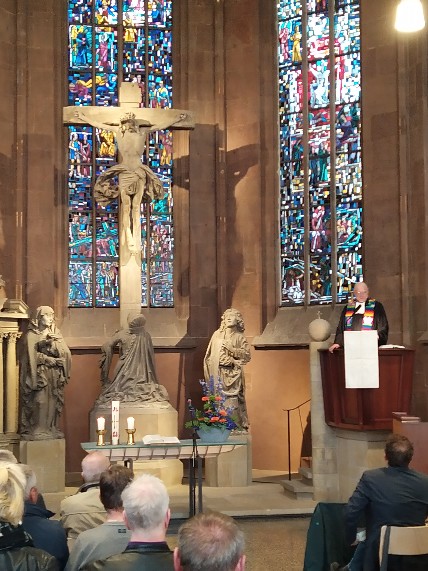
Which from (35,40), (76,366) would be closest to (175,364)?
(76,366)

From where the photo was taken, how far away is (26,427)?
12.5 meters

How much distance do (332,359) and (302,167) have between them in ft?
18.0

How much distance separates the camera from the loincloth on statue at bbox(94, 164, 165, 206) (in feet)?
42.4

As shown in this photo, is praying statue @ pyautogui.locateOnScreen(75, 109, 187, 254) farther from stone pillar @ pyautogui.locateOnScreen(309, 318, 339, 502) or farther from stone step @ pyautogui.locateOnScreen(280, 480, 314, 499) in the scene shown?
stone step @ pyautogui.locateOnScreen(280, 480, 314, 499)

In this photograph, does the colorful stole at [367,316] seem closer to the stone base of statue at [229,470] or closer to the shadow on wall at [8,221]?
the stone base of statue at [229,470]

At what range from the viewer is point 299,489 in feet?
37.3

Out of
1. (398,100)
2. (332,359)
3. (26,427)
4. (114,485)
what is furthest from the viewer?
(398,100)

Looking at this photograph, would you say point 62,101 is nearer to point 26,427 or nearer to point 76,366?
point 76,366

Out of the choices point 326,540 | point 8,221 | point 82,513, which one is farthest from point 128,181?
point 82,513

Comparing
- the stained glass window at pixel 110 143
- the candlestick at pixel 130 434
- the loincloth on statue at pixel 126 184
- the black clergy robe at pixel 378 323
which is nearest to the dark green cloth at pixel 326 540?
the candlestick at pixel 130 434

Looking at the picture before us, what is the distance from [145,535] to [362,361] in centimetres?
589

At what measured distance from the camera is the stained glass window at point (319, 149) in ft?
46.7

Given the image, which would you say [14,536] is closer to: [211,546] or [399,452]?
[211,546]

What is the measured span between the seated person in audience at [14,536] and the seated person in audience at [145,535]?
0.22 meters
